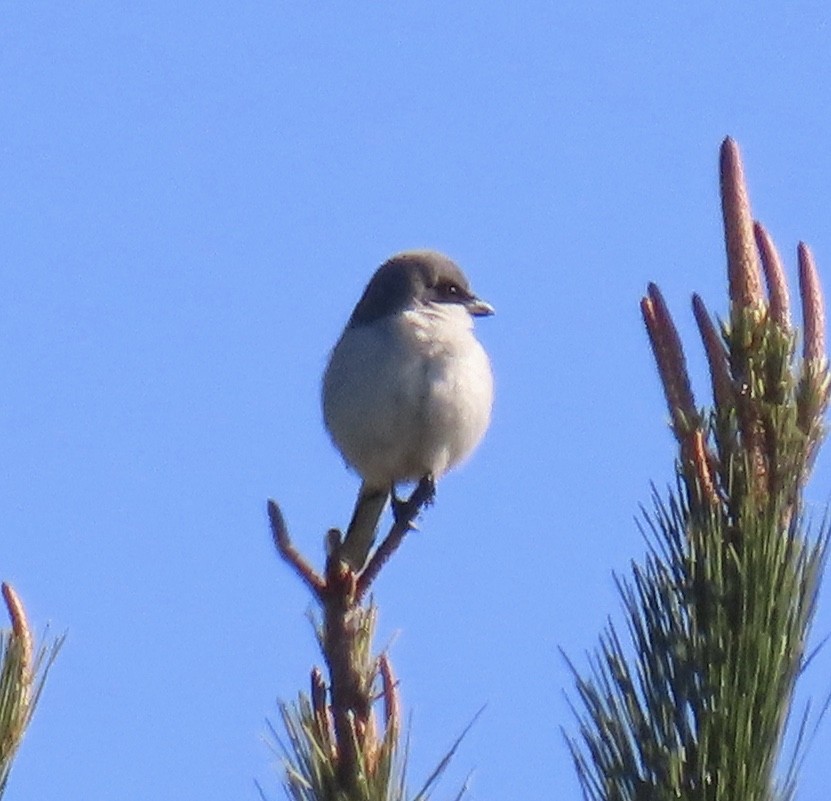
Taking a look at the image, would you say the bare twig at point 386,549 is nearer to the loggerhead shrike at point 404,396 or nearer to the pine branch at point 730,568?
the pine branch at point 730,568

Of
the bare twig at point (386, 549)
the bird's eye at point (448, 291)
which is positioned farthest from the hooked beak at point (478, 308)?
the bare twig at point (386, 549)

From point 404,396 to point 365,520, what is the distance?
723 mm

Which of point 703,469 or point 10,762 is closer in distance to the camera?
point 10,762

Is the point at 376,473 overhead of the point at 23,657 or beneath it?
overhead

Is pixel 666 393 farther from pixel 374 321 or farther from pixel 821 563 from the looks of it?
pixel 374 321

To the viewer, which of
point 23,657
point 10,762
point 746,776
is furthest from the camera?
point 23,657

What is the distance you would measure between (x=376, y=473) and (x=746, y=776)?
3.47 meters

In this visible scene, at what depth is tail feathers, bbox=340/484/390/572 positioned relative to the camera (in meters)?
3.53

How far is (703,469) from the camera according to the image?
1.79 meters

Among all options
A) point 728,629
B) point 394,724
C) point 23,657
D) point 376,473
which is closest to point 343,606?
point 394,724

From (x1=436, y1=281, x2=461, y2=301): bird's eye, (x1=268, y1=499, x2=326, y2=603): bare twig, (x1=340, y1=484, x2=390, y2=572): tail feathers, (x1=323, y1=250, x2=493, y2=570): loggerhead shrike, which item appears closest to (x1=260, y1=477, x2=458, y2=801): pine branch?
(x1=268, y1=499, x2=326, y2=603): bare twig

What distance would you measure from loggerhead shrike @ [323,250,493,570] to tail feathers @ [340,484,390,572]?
0.02 m

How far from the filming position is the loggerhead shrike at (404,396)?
191 inches

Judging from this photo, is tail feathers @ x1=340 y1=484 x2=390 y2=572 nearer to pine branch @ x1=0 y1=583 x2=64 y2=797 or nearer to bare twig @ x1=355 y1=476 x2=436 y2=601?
bare twig @ x1=355 y1=476 x2=436 y2=601
